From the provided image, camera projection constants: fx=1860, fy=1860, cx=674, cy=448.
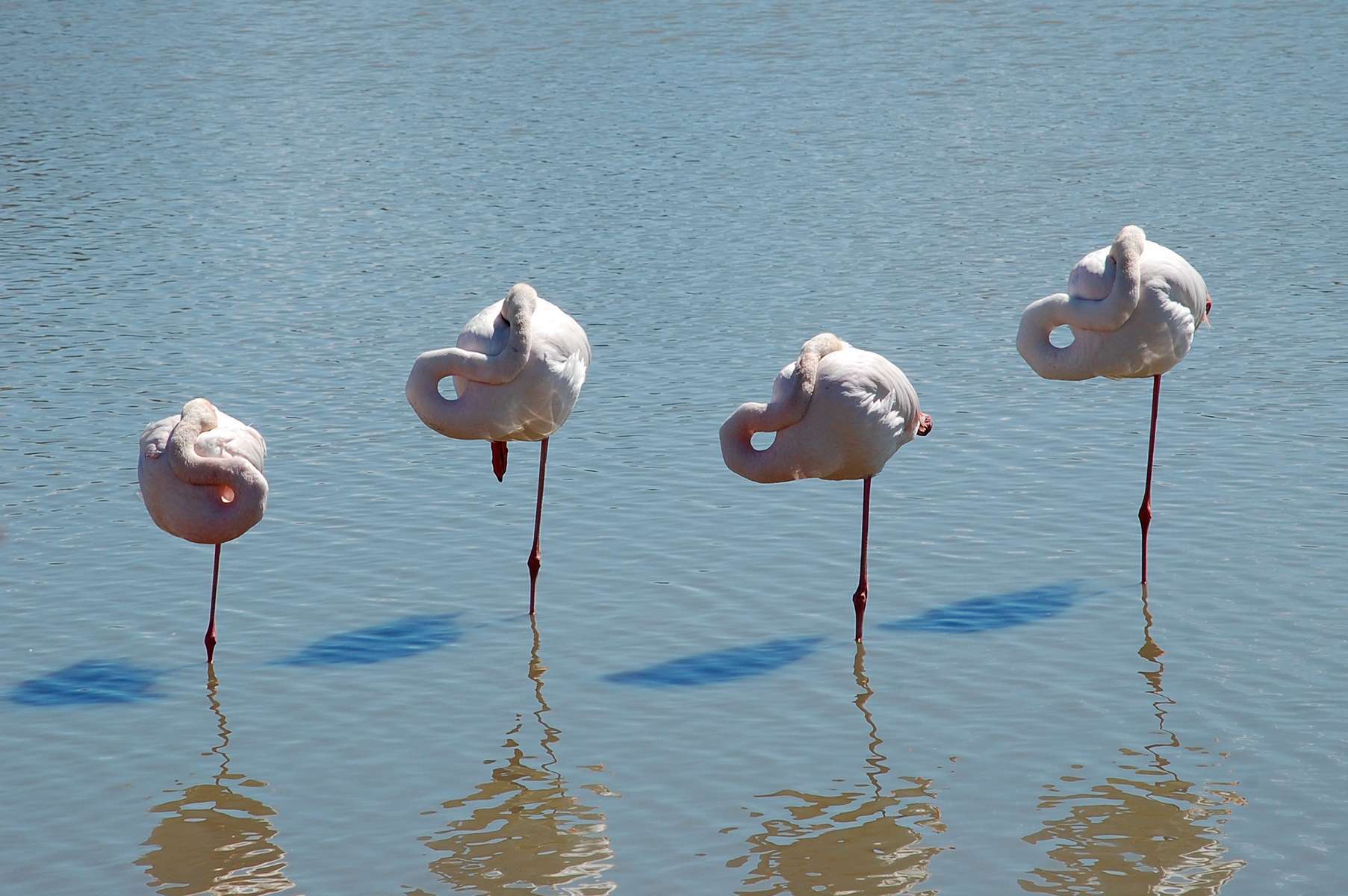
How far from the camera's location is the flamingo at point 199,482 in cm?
806

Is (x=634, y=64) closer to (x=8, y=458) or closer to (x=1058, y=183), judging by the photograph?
(x=1058, y=183)

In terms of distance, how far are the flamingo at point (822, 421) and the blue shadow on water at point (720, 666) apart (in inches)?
14.0

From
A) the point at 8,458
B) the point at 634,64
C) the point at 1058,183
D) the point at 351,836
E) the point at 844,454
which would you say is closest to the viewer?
the point at 351,836

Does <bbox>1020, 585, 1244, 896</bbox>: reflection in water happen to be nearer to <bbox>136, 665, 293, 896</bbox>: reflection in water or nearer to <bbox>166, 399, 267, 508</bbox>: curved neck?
<bbox>136, 665, 293, 896</bbox>: reflection in water

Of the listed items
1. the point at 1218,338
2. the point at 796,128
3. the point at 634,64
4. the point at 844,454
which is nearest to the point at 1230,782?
the point at 844,454

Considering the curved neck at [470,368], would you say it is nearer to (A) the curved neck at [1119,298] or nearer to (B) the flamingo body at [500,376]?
(B) the flamingo body at [500,376]

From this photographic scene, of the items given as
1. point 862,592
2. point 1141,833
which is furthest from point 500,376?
point 1141,833

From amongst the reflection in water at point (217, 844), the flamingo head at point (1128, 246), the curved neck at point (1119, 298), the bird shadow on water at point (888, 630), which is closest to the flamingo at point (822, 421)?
the bird shadow on water at point (888, 630)

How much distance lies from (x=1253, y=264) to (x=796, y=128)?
A: 8559mm

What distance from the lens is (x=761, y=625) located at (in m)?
8.76

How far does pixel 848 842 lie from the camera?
669 cm

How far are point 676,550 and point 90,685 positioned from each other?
10.0 ft

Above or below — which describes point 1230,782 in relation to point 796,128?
below

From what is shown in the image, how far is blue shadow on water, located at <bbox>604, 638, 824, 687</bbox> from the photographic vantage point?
8.14 metres
